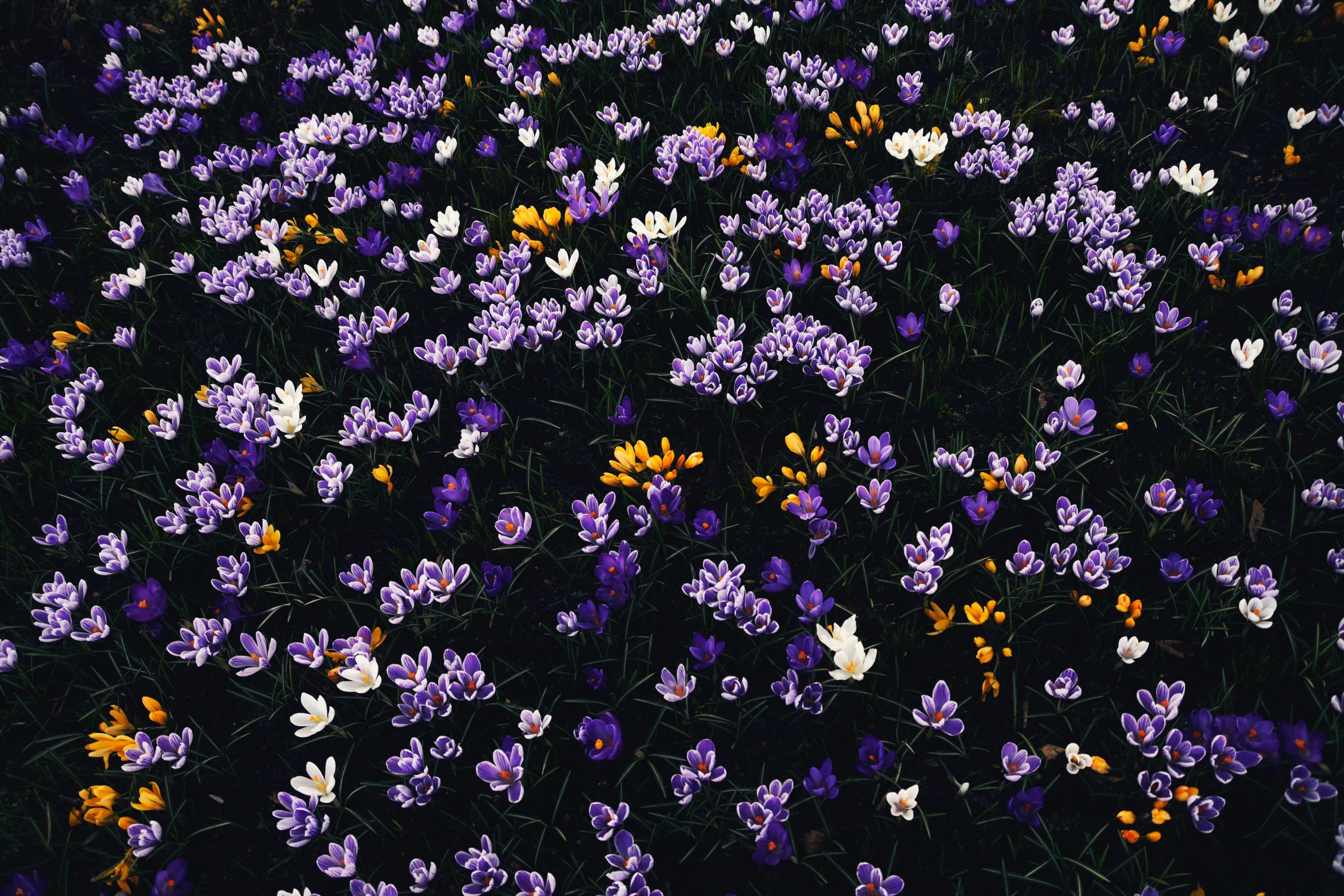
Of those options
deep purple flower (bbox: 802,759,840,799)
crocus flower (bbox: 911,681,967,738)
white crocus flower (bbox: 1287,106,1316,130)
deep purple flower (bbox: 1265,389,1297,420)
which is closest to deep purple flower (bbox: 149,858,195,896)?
deep purple flower (bbox: 802,759,840,799)

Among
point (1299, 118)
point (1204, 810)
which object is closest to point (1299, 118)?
point (1299, 118)

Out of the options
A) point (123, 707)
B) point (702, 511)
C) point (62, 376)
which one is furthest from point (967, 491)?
point (62, 376)

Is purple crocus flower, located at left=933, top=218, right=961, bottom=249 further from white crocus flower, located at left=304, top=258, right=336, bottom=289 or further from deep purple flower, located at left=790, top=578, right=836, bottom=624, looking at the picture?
white crocus flower, located at left=304, top=258, right=336, bottom=289

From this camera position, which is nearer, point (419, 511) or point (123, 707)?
point (123, 707)

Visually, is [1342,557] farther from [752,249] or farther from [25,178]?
[25,178]

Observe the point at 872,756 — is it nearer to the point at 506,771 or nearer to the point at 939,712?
the point at 939,712

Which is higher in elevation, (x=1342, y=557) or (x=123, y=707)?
(x=1342, y=557)
